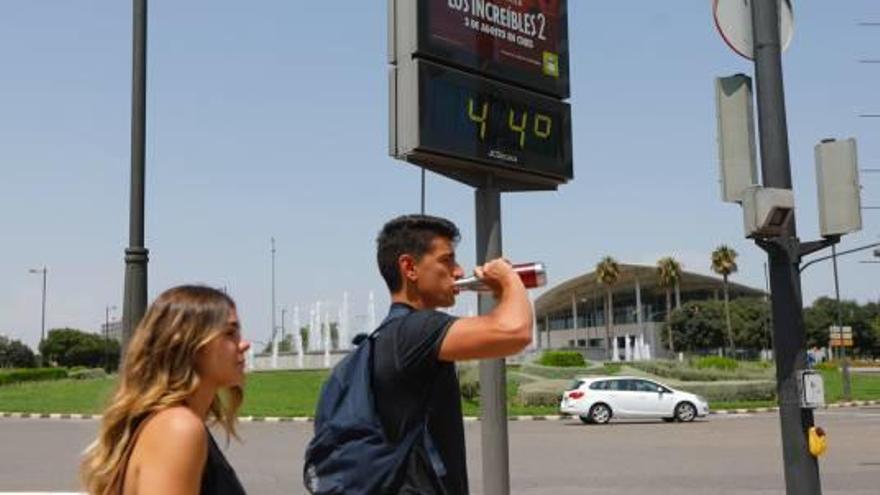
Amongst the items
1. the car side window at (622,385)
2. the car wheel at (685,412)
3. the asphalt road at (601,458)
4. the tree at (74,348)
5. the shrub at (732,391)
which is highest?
the tree at (74,348)

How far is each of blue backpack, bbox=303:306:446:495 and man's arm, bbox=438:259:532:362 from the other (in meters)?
0.24

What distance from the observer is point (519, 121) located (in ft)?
22.3

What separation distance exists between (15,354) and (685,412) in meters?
94.6

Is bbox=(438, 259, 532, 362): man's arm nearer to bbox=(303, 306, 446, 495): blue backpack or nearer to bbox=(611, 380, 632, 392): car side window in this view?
bbox=(303, 306, 446, 495): blue backpack

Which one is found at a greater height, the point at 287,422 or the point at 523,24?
the point at 523,24

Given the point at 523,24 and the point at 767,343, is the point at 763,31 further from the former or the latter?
the point at 767,343

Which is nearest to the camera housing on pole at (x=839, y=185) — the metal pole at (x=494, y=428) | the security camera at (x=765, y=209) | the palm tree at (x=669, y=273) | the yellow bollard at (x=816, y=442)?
the security camera at (x=765, y=209)

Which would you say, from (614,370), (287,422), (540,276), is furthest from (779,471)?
(614,370)

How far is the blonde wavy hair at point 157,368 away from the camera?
7.68 feet

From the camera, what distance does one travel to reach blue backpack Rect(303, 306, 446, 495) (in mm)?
2908

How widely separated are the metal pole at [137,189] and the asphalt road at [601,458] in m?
1.79

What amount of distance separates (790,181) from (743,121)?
53 cm

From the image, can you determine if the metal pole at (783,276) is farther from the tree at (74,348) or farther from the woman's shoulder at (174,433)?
the tree at (74,348)

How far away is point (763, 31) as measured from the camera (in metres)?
6.45
